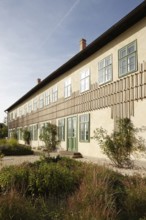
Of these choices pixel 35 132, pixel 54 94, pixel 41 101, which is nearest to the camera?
pixel 54 94

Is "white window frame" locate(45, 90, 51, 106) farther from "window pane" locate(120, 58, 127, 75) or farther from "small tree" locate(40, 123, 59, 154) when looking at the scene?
"window pane" locate(120, 58, 127, 75)

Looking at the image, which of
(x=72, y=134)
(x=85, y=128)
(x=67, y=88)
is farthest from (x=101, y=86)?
(x=67, y=88)

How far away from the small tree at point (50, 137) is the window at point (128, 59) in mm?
9957

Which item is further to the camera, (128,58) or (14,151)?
(14,151)

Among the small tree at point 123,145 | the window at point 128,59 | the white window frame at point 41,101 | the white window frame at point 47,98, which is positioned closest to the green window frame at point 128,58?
the window at point 128,59

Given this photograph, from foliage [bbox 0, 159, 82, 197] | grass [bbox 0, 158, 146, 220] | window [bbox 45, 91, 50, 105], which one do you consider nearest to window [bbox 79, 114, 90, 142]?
window [bbox 45, 91, 50, 105]

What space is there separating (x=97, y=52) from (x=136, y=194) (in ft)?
38.0

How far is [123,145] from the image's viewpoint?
11492 mm

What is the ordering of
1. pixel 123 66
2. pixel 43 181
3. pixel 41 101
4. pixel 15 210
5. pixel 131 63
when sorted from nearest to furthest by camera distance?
pixel 15 210 → pixel 43 181 → pixel 131 63 → pixel 123 66 → pixel 41 101

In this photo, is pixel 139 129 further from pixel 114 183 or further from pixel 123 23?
pixel 114 183

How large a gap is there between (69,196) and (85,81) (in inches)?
484

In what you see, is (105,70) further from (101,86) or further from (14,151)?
(14,151)

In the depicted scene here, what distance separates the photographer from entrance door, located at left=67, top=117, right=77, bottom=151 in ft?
61.1

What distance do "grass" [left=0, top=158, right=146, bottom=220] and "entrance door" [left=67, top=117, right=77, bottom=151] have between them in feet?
37.4
